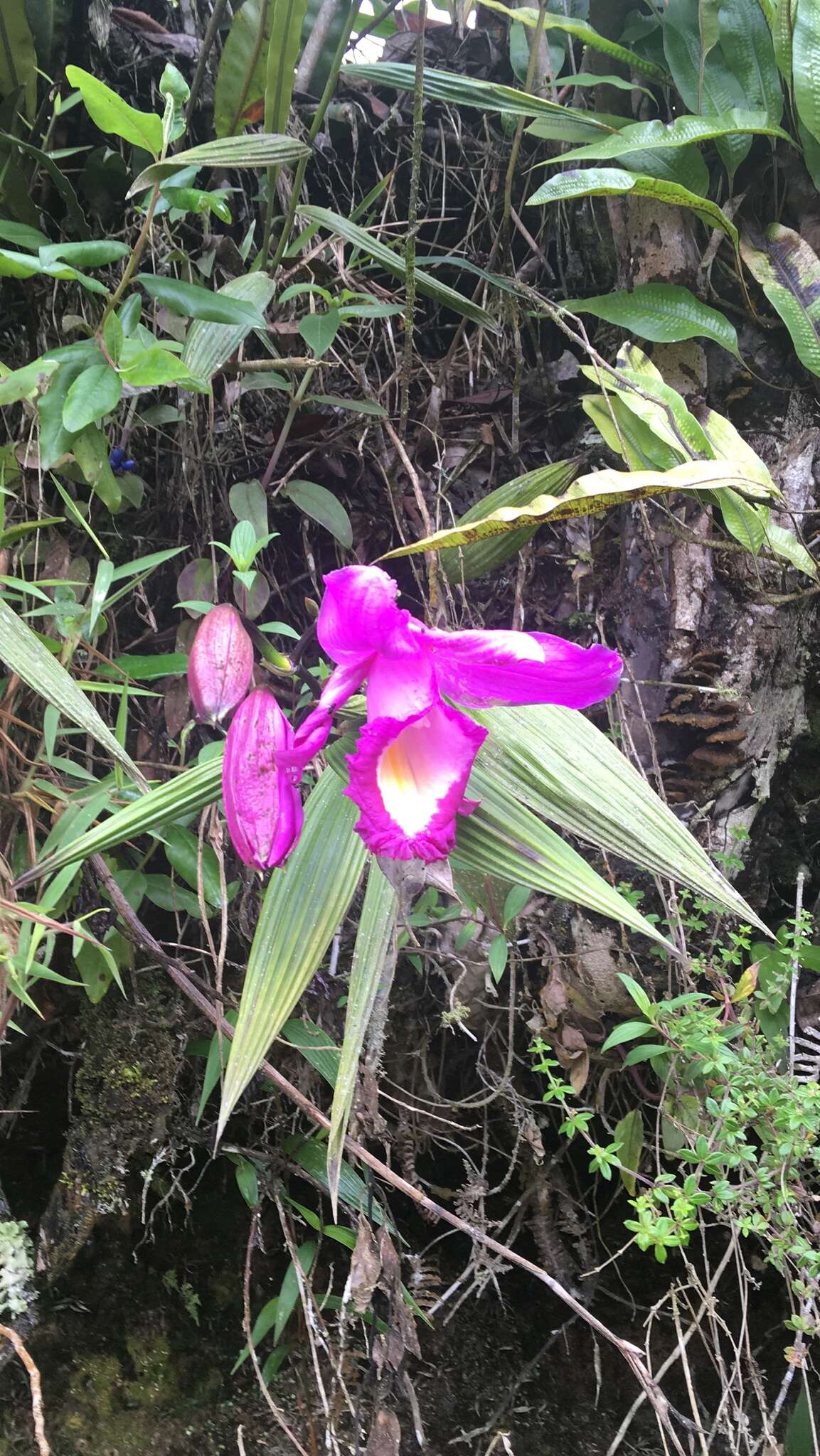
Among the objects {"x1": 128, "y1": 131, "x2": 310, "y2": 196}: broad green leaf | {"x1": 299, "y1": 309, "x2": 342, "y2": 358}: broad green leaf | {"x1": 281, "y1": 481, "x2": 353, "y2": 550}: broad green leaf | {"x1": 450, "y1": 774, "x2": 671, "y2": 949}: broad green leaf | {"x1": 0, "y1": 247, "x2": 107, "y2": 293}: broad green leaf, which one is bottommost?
{"x1": 450, "y1": 774, "x2": 671, "y2": 949}: broad green leaf

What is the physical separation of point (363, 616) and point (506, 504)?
49 cm

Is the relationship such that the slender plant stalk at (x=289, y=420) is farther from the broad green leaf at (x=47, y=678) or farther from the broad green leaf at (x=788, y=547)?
the broad green leaf at (x=788, y=547)

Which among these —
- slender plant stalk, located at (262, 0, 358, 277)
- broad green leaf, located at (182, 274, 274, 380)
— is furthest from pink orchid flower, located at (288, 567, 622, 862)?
slender plant stalk, located at (262, 0, 358, 277)

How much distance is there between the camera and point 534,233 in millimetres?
1491

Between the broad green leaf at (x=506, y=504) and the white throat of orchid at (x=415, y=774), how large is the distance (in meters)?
0.40

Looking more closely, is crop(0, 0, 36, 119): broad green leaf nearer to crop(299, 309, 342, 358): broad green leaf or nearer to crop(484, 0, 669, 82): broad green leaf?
crop(299, 309, 342, 358): broad green leaf

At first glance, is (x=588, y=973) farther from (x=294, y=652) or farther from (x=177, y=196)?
(x=177, y=196)

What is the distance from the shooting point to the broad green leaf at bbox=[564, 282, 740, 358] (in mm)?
1269

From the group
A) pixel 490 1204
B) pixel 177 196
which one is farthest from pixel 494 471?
pixel 490 1204

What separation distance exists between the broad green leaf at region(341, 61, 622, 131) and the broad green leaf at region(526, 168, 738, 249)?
0.12 metres

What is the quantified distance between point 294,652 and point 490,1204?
3.29 feet

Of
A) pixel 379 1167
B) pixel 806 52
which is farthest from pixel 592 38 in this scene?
pixel 379 1167

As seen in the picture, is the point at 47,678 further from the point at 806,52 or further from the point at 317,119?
the point at 806,52

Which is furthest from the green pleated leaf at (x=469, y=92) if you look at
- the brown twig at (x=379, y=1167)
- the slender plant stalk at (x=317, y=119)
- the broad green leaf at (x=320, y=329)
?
the brown twig at (x=379, y=1167)
